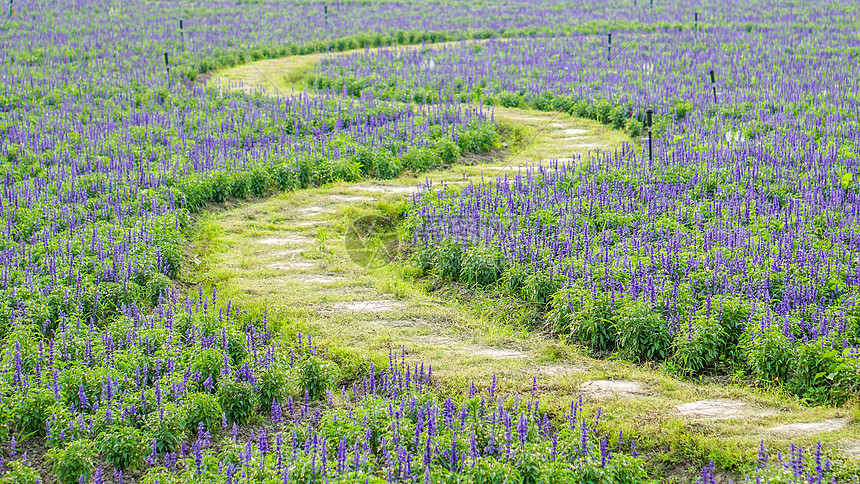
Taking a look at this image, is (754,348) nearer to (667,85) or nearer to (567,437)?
(567,437)

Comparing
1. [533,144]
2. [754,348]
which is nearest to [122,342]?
[754,348]

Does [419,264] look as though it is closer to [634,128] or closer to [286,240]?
[286,240]

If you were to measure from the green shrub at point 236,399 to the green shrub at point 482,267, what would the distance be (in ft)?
10.2

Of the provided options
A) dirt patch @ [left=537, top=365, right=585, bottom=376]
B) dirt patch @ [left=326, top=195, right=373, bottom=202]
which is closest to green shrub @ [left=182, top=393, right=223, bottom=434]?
dirt patch @ [left=537, top=365, right=585, bottom=376]

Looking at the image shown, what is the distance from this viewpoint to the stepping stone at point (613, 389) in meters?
6.05

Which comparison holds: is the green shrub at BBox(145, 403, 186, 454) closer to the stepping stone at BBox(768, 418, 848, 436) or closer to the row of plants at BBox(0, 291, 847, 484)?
the row of plants at BBox(0, 291, 847, 484)

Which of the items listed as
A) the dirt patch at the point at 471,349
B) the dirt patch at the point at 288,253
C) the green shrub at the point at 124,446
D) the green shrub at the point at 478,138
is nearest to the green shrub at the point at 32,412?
the green shrub at the point at 124,446

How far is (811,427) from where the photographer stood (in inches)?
214

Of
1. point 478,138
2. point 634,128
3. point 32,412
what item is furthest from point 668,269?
point 634,128

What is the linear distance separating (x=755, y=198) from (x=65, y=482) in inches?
313

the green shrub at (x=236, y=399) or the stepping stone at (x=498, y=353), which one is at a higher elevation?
the green shrub at (x=236, y=399)

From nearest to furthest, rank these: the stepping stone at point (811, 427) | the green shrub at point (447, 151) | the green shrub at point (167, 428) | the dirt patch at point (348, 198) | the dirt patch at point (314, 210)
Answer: the green shrub at point (167, 428) < the stepping stone at point (811, 427) < the dirt patch at point (314, 210) < the dirt patch at point (348, 198) < the green shrub at point (447, 151)

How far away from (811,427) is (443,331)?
315 cm

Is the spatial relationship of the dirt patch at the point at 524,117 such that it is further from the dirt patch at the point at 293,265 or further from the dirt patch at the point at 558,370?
the dirt patch at the point at 558,370
